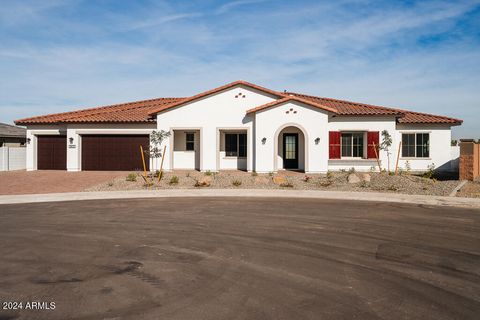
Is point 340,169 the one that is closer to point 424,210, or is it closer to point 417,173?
point 417,173

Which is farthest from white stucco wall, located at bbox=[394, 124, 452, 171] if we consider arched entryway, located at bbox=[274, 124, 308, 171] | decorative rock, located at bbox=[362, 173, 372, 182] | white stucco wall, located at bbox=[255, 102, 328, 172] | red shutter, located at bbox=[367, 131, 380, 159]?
arched entryway, located at bbox=[274, 124, 308, 171]

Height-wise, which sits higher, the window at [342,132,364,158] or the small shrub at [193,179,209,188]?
the window at [342,132,364,158]

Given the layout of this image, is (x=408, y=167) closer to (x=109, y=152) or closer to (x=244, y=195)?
(x=244, y=195)

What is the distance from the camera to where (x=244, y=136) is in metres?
23.6

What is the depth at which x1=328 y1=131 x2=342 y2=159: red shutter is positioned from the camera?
22938 mm

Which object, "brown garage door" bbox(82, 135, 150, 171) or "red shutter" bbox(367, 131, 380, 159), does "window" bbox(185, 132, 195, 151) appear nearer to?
"brown garage door" bbox(82, 135, 150, 171)

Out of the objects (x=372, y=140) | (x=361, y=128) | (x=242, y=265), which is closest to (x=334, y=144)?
(x=361, y=128)

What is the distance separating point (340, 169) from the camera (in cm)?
2283

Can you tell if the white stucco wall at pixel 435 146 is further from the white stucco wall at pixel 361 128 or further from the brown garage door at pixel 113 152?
the brown garage door at pixel 113 152

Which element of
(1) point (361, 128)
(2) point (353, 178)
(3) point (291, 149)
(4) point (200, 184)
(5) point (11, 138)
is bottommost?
(4) point (200, 184)

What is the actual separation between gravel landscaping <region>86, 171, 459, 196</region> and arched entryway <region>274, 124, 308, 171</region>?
320cm

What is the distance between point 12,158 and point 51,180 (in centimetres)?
870

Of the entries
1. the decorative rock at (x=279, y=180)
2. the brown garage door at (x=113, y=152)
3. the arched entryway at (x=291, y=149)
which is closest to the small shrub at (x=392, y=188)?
the decorative rock at (x=279, y=180)

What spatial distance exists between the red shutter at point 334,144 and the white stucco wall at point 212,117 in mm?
4600
